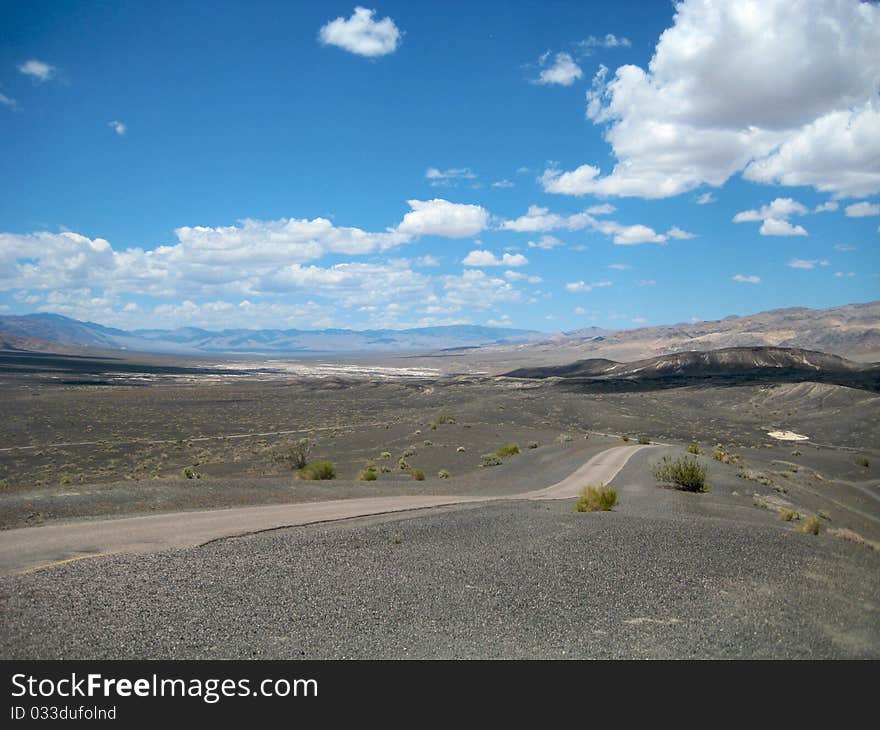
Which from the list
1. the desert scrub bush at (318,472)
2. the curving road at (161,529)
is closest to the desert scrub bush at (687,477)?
the curving road at (161,529)

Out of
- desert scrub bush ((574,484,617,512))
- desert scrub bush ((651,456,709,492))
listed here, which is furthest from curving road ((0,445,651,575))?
desert scrub bush ((651,456,709,492))

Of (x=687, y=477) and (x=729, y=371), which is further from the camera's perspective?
(x=729, y=371)

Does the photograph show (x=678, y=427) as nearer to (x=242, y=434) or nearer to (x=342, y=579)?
(x=242, y=434)

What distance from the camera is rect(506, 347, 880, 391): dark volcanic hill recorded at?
91562 mm

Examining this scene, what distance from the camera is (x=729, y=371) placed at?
11312 cm

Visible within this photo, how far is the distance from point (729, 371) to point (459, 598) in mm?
118207

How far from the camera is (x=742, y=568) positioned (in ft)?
34.8

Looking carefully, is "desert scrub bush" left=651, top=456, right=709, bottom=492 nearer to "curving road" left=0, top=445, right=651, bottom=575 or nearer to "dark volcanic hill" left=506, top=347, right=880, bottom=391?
"curving road" left=0, top=445, right=651, bottom=575

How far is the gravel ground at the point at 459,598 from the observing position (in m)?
6.95

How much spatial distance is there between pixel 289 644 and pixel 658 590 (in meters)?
5.79

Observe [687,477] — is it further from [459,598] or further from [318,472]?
[459,598]

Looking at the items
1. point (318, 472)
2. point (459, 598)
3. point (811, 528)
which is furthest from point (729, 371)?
point (459, 598)

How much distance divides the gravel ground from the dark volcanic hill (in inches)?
3307
